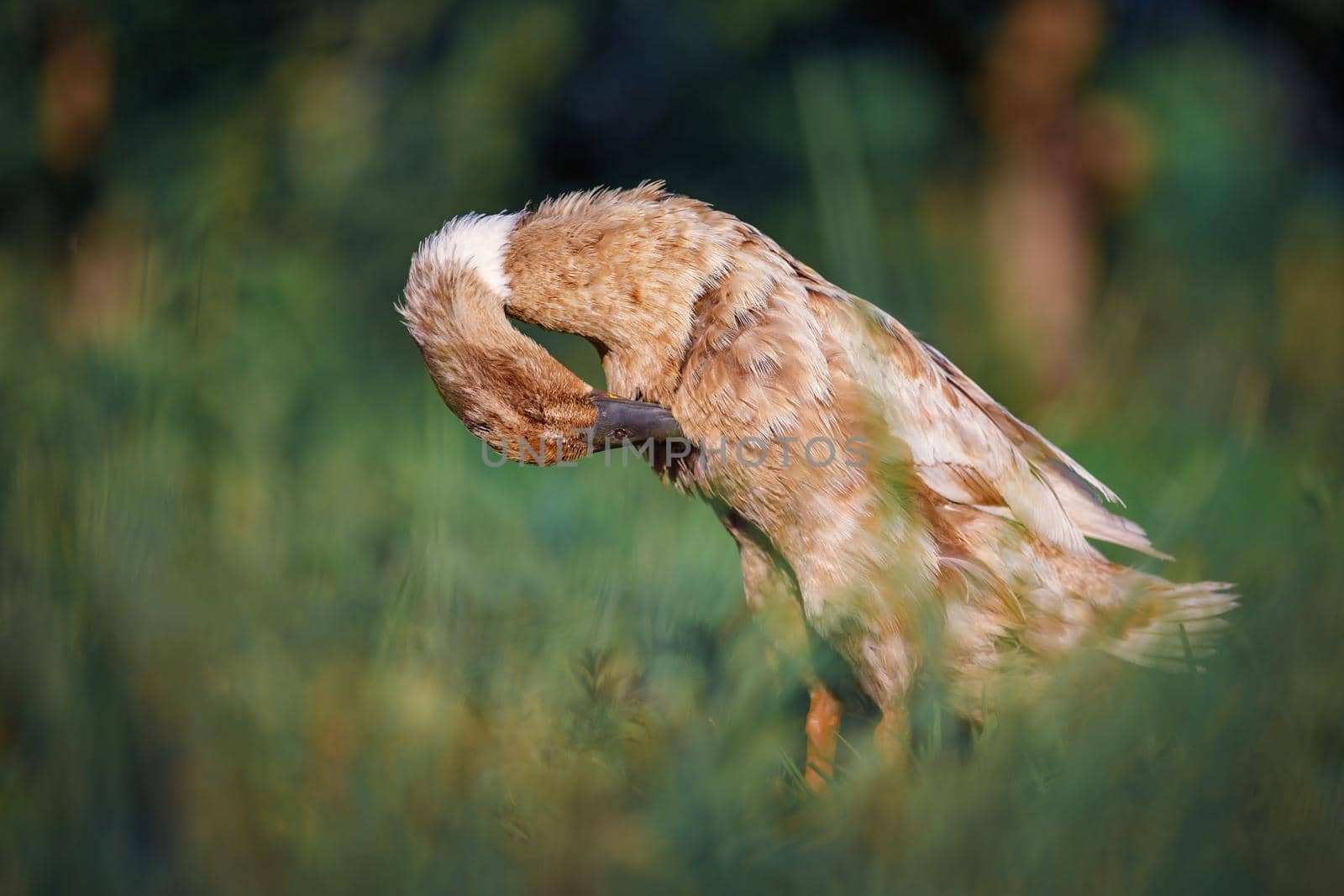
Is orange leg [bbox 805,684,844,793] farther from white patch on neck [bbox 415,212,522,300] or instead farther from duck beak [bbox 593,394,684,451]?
white patch on neck [bbox 415,212,522,300]

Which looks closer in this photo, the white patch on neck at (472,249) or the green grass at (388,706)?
the green grass at (388,706)

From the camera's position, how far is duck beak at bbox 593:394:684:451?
1.37 meters

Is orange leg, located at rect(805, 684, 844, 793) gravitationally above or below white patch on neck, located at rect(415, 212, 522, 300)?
below

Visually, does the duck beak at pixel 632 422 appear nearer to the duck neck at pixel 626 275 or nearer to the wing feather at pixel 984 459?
the duck neck at pixel 626 275

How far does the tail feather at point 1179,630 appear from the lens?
690 mm

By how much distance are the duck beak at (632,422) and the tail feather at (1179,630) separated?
629 mm

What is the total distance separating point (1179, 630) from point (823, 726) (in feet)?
2.55

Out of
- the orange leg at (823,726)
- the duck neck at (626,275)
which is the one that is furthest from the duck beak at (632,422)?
the orange leg at (823,726)

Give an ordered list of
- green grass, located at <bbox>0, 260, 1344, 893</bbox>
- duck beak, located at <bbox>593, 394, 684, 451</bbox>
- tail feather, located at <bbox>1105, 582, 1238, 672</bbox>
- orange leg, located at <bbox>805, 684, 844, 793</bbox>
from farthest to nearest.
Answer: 1. duck beak, located at <bbox>593, 394, 684, 451</bbox>
2. orange leg, located at <bbox>805, 684, 844, 793</bbox>
3. tail feather, located at <bbox>1105, 582, 1238, 672</bbox>
4. green grass, located at <bbox>0, 260, 1344, 893</bbox>

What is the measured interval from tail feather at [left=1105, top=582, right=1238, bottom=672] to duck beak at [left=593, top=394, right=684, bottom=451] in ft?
2.06

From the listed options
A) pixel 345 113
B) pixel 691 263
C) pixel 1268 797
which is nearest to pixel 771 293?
pixel 691 263

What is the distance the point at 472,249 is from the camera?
4.92ft

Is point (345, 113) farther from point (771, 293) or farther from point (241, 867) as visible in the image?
point (771, 293)

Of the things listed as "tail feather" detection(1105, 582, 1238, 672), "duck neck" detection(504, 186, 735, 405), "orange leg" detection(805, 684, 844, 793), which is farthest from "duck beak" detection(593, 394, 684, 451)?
"tail feather" detection(1105, 582, 1238, 672)
